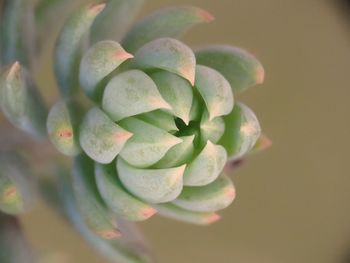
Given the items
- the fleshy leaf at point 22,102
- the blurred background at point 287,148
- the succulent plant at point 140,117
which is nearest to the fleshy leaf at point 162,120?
the succulent plant at point 140,117

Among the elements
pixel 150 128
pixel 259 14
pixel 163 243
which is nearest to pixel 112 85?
pixel 150 128

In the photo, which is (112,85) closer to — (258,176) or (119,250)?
(119,250)

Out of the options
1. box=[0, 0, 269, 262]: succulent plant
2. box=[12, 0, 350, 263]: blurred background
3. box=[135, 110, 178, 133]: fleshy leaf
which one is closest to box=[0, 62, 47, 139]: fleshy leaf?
box=[0, 0, 269, 262]: succulent plant

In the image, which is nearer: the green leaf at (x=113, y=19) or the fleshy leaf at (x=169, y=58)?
the fleshy leaf at (x=169, y=58)

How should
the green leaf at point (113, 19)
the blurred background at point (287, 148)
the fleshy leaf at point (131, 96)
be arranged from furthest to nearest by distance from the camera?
the blurred background at point (287, 148) < the green leaf at point (113, 19) < the fleshy leaf at point (131, 96)

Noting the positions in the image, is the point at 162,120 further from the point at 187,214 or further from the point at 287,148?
the point at 287,148

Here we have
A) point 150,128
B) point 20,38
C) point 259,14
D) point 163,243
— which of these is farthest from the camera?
point 259,14

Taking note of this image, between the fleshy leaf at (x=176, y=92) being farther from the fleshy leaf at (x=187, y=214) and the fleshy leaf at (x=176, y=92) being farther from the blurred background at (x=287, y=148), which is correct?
the blurred background at (x=287, y=148)
